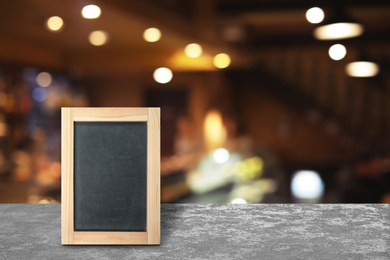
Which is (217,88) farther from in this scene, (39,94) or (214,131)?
(39,94)

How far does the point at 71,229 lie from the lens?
0.78 metres

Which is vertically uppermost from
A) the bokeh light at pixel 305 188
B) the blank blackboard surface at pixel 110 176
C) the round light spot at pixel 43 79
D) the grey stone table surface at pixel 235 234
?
the round light spot at pixel 43 79

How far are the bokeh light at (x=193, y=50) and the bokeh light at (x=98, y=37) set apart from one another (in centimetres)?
121

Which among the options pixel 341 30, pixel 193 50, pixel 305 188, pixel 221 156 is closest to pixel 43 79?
pixel 193 50

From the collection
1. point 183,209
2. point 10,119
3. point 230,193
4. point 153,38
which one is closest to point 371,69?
point 230,193

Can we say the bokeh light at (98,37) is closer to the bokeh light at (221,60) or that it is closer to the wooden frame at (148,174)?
the bokeh light at (221,60)

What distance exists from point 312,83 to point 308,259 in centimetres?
1152

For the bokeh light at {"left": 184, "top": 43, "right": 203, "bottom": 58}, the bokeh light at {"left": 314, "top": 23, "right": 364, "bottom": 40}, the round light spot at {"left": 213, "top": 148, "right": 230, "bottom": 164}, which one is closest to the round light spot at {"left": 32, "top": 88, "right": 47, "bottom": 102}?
the bokeh light at {"left": 184, "top": 43, "right": 203, "bottom": 58}

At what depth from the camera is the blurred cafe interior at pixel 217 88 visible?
209 inches

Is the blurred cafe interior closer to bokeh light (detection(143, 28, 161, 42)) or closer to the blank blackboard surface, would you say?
bokeh light (detection(143, 28, 161, 42))

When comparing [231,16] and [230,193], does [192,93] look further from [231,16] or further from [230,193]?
[230,193]

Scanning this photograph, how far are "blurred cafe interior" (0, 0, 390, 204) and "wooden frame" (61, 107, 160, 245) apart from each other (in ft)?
11.2

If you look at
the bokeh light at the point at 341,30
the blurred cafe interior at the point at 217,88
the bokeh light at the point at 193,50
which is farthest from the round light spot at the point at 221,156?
the bokeh light at the point at 341,30

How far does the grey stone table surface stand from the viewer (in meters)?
0.74
